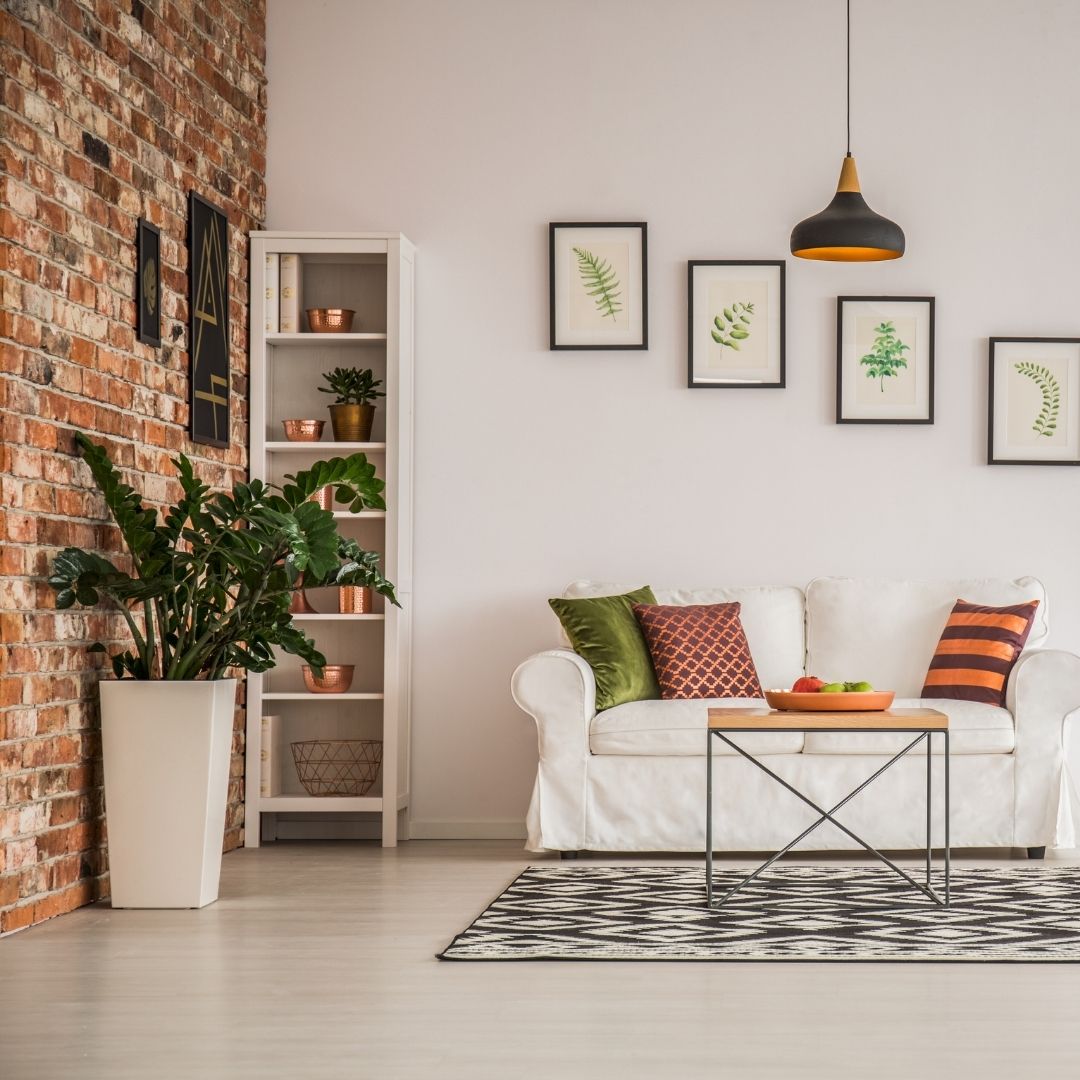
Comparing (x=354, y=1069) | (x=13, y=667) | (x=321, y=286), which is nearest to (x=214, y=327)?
(x=321, y=286)

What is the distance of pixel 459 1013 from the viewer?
3.12 meters

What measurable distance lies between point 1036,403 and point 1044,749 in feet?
5.09

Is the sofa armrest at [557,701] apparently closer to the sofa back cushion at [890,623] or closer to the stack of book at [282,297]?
the sofa back cushion at [890,623]

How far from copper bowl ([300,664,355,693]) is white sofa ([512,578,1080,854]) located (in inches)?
34.2

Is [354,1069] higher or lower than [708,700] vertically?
lower

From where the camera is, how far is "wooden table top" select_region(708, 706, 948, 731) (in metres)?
4.18

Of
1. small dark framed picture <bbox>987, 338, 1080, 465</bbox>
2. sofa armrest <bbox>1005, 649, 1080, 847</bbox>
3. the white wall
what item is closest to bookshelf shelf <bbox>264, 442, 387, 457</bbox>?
the white wall

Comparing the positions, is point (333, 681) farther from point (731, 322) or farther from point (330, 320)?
point (731, 322)

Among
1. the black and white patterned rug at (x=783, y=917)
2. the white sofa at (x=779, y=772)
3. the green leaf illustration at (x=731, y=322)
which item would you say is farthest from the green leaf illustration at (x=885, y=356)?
the black and white patterned rug at (x=783, y=917)

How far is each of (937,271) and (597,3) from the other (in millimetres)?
1768

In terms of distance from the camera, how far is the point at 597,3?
6.24 meters

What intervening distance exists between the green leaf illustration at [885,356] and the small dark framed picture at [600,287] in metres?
0.91

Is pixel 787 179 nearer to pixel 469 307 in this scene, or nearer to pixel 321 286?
pixel 469 307

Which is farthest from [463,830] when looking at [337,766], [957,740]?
[957,740]
